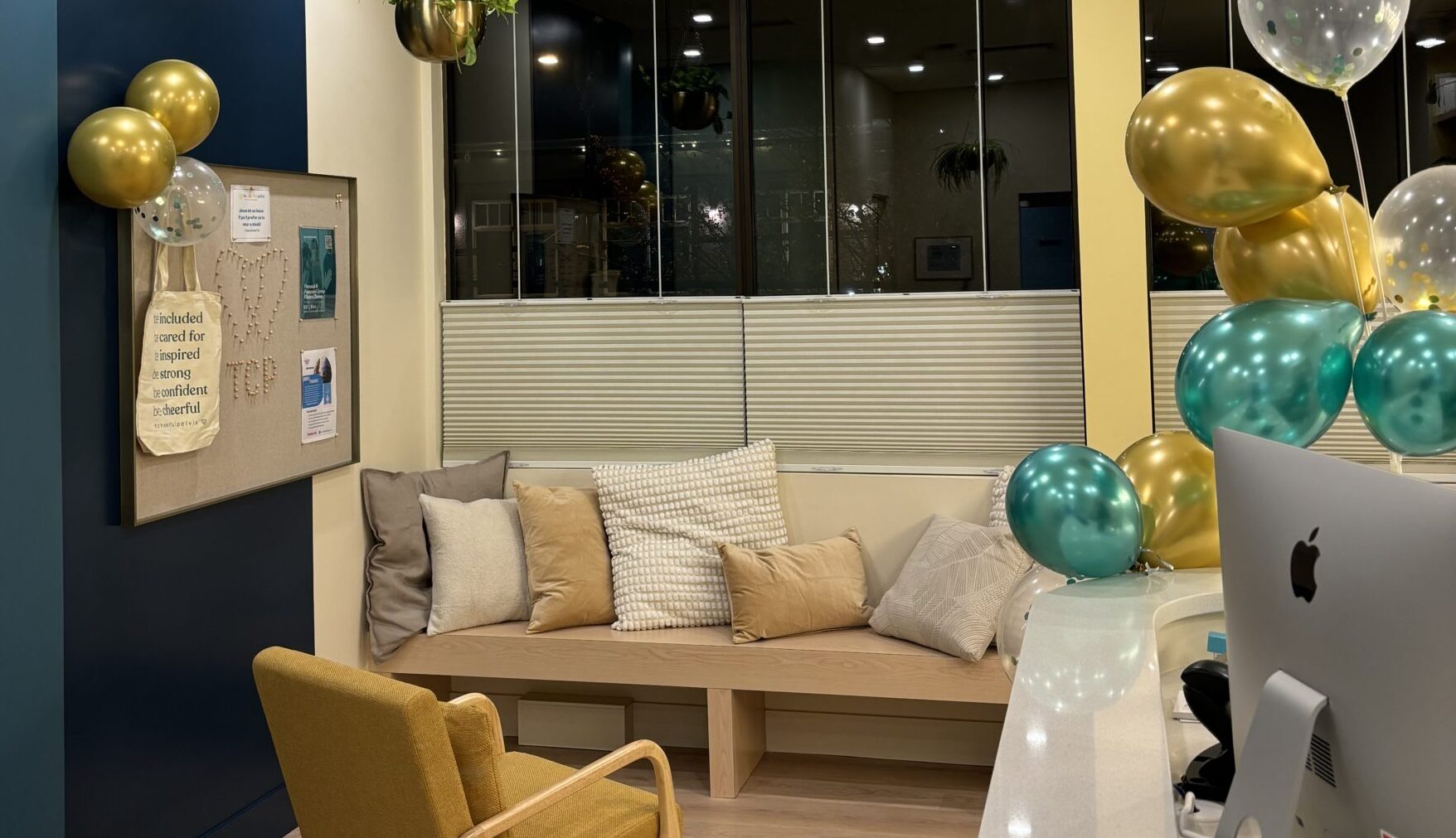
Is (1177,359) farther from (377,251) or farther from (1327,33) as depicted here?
(377,251)

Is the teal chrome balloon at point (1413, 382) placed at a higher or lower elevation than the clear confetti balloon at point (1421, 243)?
lower

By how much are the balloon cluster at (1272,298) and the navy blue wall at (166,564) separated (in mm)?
2146

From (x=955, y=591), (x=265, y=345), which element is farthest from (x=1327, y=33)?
(x=265, y=345)

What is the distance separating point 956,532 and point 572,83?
7.27 ft

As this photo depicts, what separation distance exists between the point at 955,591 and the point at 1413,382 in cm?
207

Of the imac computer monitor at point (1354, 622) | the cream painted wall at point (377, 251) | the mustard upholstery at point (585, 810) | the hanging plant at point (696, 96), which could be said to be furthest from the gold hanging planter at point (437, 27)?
the imac computer monitor at point (1354, 622)

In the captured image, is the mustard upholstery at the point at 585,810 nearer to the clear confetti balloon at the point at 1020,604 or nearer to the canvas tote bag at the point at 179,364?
the clear confetti balloon at the point at 1020,604

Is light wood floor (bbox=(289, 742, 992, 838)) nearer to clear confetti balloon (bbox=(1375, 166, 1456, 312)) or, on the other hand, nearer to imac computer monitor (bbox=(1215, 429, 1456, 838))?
clear confetti balloon (bbox=(1375, 166, 1456, 312))

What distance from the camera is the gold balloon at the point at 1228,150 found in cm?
195

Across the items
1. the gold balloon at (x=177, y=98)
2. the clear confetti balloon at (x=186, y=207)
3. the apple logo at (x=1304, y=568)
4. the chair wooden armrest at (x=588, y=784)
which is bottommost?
the chair wooden armrest at (x=588, y=784)

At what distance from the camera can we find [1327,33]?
6.45 feet

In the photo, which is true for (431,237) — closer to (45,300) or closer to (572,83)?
(572,83)

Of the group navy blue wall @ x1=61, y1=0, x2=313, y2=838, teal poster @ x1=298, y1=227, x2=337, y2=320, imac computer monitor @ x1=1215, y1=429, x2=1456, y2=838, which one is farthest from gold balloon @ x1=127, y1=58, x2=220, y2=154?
imac computer monitor @ x1=1215, y1=429, x2=1456, y2=838

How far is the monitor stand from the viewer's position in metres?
1.09
